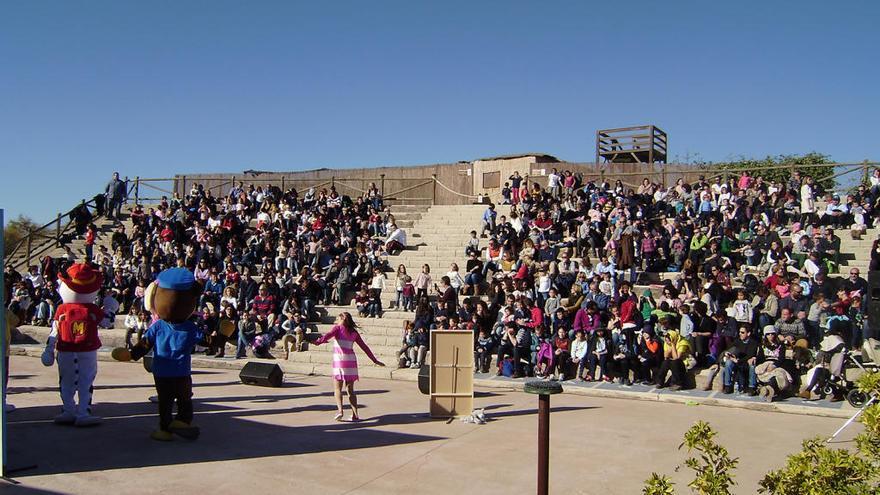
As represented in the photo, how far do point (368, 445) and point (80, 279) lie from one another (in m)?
4.18

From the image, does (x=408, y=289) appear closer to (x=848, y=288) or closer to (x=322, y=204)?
(x=322, y=204)

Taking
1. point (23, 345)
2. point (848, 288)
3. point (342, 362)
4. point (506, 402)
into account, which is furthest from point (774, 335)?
point (23, 345)

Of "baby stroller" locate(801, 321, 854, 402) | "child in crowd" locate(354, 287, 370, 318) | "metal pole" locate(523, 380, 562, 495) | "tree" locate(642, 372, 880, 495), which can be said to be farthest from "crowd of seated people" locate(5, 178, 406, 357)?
"tree" locate(642, 372, 880, 495)

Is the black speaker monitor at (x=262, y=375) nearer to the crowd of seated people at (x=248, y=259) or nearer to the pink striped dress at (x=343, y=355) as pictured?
the crowd of seated people at (x=248, y=259)

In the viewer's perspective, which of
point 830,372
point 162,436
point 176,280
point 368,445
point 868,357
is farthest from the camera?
point 868,357

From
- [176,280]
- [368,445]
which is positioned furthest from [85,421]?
[368,445]

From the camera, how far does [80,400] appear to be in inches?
373

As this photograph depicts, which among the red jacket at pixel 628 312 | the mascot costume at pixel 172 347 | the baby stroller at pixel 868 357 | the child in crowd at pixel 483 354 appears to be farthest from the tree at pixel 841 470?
the child in crowd at pixel 483 354

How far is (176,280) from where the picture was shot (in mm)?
9109

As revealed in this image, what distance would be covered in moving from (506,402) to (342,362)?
324 cm

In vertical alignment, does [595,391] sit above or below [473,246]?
below

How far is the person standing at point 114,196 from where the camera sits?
1080 inches

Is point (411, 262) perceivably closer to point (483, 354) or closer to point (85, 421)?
point (483, 354)

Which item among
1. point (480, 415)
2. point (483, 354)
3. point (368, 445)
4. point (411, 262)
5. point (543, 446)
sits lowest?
point (368, 445)
